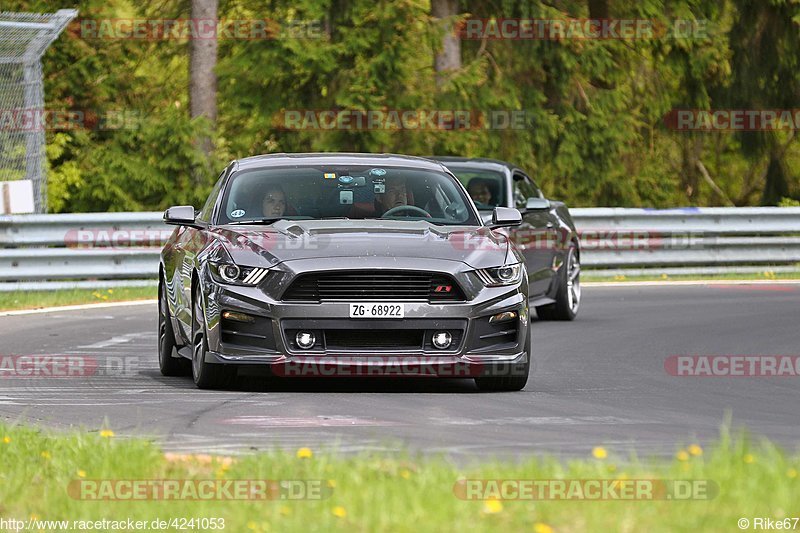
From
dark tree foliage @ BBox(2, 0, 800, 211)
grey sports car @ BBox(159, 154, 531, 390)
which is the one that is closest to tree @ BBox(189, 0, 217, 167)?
dark tree foliage @ BBox(2, 0, 800, 211)

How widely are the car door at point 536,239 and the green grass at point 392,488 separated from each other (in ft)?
29.4

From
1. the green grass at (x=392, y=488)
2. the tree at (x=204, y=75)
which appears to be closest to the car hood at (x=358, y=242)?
the green grass at (x=392, y=488)

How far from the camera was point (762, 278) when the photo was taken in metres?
25.1

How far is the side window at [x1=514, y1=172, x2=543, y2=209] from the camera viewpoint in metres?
17.5

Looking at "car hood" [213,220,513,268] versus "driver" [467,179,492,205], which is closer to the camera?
"car hood" [213,220,513,268]

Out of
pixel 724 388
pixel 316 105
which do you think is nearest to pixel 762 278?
pixel 316 105

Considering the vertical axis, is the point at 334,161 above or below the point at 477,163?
above

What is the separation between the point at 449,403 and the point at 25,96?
14.1 metres

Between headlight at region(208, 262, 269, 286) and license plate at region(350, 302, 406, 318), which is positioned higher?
headlight at region(208, 262, 269, 286)

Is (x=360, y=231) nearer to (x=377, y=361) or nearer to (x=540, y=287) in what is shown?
(x=377, y=361)

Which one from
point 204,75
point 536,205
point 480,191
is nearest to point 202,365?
point 536,205

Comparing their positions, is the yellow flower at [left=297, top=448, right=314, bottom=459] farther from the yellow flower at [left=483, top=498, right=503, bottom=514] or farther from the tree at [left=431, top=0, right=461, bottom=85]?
the tree at [left=431, top=0, right=461, bottom=85]

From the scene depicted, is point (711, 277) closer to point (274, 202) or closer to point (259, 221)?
point (274, 202)

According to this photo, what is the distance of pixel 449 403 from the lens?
10.2 meters
